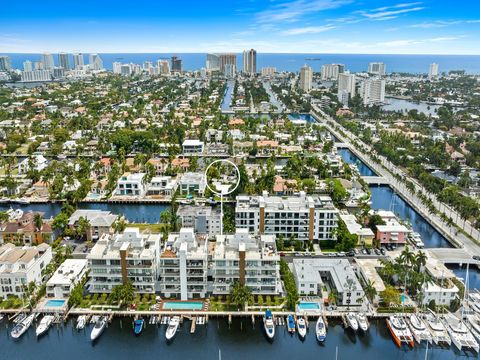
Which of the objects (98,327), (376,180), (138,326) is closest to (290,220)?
(138,326)

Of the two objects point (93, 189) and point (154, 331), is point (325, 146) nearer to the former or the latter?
point (93, 189)

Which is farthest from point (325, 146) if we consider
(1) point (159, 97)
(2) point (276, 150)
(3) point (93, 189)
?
(1) point (159, 97)

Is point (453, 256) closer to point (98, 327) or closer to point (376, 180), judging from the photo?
point (376, 180)

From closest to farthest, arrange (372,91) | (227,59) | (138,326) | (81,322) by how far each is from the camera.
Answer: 1. (138,326)
2. (81,322)
3. (372,91)
4. (227,59)

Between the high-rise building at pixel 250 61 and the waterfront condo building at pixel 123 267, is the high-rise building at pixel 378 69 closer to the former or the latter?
the high-rise building at pixel 250 61

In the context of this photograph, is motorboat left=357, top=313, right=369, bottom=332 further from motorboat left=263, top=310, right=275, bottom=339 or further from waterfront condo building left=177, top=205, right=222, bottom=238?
waterfront condo building left=177, top=205, right=222, bottom=238

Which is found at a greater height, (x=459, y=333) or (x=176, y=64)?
(x=176, y=64)

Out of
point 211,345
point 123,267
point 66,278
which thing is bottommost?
point 211,345

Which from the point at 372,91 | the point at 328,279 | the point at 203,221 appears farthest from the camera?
the point at 372,91
